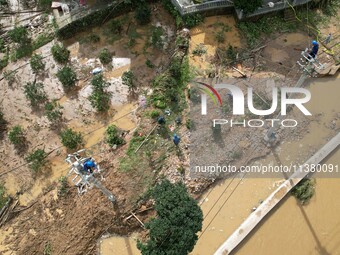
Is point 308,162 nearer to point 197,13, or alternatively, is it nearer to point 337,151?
point 337,151

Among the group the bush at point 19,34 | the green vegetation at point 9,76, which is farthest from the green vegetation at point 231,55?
the green vegetation at point 9,76

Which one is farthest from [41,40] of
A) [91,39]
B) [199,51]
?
[199,51]

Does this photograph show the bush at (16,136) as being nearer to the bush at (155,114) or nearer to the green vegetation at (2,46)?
the green vegetation at (2,46)

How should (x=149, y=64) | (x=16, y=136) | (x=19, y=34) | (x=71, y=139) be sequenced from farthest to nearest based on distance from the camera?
(x=19, y=34) → (x=149, y=64) → (x=16, y=136) → (x=71, y=139)

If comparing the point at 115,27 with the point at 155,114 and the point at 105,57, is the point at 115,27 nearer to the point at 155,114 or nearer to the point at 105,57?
the point at 105,57

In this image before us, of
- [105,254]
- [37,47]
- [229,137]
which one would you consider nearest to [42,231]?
[105,254]
